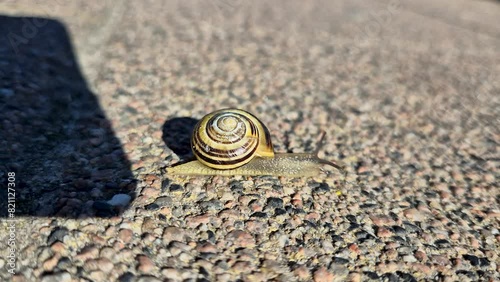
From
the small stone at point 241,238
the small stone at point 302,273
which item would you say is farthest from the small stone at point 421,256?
the small stone at point 241,238

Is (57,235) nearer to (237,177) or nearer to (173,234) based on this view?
(173,234)

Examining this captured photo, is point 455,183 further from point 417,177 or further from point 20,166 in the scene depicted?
point 20,166

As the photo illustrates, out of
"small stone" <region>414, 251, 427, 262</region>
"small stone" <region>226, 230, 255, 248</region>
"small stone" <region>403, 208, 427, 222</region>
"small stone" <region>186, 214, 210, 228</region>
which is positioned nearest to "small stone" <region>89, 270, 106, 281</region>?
"small stone" <region>186, 214, 210, 228</region>

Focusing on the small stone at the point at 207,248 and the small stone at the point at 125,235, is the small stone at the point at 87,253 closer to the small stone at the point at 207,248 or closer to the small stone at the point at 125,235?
the small stone at the point at 125,235

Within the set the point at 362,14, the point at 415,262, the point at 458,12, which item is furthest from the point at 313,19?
the point at 415,262

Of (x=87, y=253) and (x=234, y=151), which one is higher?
(x=234, y=151)

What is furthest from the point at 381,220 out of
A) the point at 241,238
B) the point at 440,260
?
the point at 241,238
